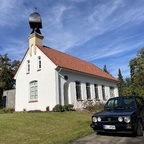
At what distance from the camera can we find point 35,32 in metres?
22.3

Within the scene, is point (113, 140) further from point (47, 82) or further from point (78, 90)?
point (78, 90)

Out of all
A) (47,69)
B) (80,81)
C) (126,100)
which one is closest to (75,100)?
(80,81)

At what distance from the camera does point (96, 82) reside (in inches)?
988

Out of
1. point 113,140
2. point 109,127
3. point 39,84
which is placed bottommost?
point 113,140

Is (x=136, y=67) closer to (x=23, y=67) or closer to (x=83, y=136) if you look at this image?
(x=23, y=67)

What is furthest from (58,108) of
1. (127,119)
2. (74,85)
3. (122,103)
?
(127,119)

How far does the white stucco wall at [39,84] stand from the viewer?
19219 millimetres

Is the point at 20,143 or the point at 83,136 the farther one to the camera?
the point at 83,136

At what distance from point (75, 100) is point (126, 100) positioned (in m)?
11.9

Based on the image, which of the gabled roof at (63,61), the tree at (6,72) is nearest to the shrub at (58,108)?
the gabled roof at (63,61)

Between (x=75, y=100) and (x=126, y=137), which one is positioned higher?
(x=75, y=100)

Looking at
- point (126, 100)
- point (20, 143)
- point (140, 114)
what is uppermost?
point (126, 100)

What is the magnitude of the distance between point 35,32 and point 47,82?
22.0ft

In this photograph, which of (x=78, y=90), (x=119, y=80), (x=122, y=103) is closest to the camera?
(x=122, y=103)
